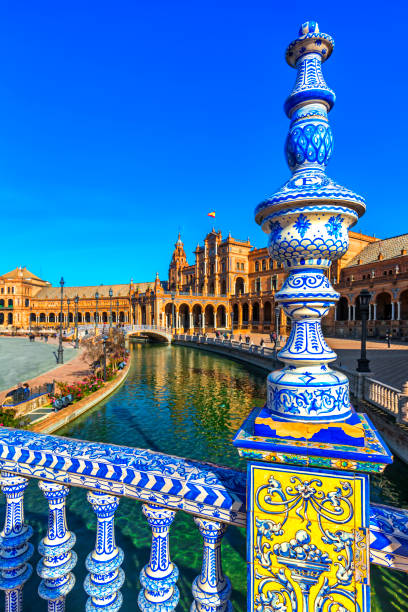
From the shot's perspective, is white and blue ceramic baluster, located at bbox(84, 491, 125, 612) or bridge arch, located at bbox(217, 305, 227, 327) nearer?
white and blue ceramic baluster, located at bbox(84, 491, 125, 612)

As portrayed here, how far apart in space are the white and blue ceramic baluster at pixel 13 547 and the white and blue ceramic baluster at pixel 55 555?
6.3 inches

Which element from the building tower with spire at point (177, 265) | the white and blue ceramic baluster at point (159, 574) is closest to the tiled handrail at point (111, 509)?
the white and blue ceramic baluster at point (159, 574)

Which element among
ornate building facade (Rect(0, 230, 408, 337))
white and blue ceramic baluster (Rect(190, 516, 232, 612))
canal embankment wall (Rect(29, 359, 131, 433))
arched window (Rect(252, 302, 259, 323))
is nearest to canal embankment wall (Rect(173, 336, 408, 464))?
ornate building facade (Rect(0, 230, 408, 337))

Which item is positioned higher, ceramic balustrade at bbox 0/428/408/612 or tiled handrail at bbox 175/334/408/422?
ceramic balustrade at bbox 0/428/408/612

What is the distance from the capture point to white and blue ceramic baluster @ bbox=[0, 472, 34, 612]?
6.45 feet

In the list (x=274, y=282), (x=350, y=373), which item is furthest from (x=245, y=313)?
(x=350, y=373)

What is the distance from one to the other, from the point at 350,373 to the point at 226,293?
47479mm

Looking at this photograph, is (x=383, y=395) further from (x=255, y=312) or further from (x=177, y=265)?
(x=177, y=265)

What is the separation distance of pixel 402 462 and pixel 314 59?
Answer: 9529 mm

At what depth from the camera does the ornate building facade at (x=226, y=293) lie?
36.6 m

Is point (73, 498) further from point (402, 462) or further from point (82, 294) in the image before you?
point (82, 294)

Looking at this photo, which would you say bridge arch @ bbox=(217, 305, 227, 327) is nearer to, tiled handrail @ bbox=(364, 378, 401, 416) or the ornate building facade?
the ornate building facade

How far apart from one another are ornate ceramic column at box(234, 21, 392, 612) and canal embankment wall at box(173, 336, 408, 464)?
336 inches

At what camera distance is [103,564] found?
5.93ft
